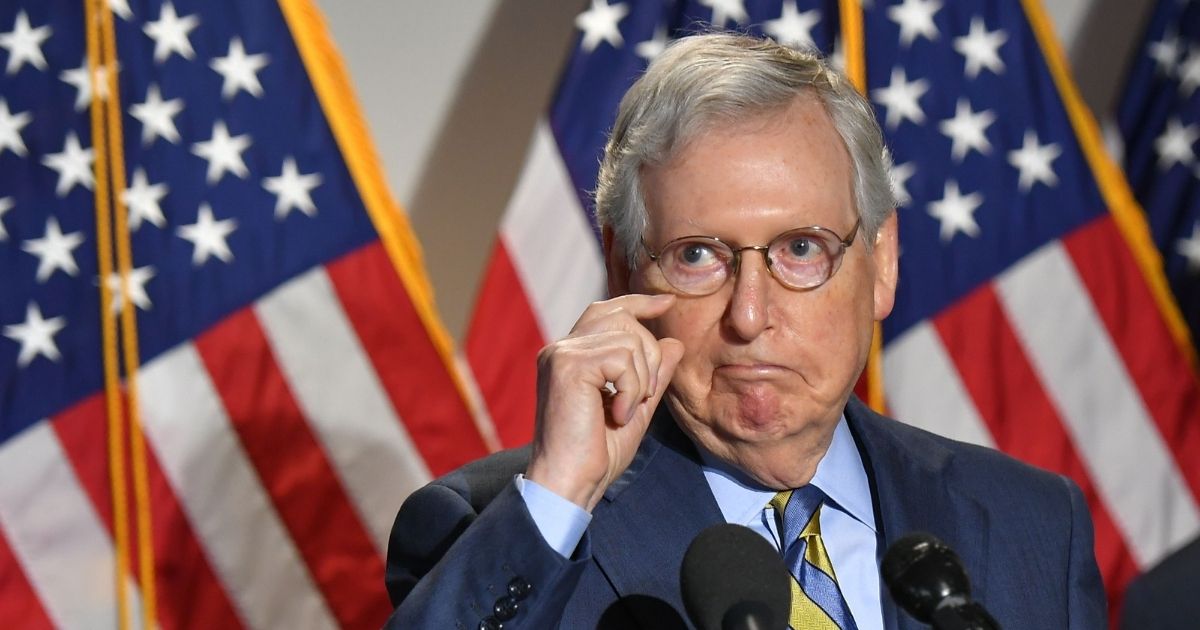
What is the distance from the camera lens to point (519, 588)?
146 cm

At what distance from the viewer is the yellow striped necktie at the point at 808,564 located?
5.51 ft

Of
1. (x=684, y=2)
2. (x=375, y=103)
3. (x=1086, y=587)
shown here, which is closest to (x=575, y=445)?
(x=1086, y=587)

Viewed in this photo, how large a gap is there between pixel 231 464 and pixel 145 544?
244 mm

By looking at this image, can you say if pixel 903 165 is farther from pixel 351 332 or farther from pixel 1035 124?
pixel 351 332

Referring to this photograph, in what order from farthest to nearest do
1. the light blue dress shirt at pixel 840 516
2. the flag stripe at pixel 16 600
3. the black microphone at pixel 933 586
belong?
1. the flag stripe at pixel 16 600
2. the light blue dress shirt at pixel 840 516
3. the black microphone at pixel 933 586

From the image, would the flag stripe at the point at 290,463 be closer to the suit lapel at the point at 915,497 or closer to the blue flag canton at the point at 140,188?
the blue flag canton at the point at 140,188

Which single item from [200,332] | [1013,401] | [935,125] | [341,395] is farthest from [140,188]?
[1013,401]

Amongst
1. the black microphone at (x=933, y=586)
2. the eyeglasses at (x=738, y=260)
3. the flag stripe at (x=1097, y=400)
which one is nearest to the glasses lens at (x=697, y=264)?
the eyeglasses at (x=738, y=260)

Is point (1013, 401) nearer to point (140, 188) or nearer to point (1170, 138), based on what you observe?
point (1170, 138)

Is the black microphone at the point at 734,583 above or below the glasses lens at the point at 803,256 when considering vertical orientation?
below

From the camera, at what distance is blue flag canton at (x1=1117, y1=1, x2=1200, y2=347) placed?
3.23m

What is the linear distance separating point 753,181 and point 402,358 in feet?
5.55

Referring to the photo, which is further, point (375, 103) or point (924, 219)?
point (375, 103)

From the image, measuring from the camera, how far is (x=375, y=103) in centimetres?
369
